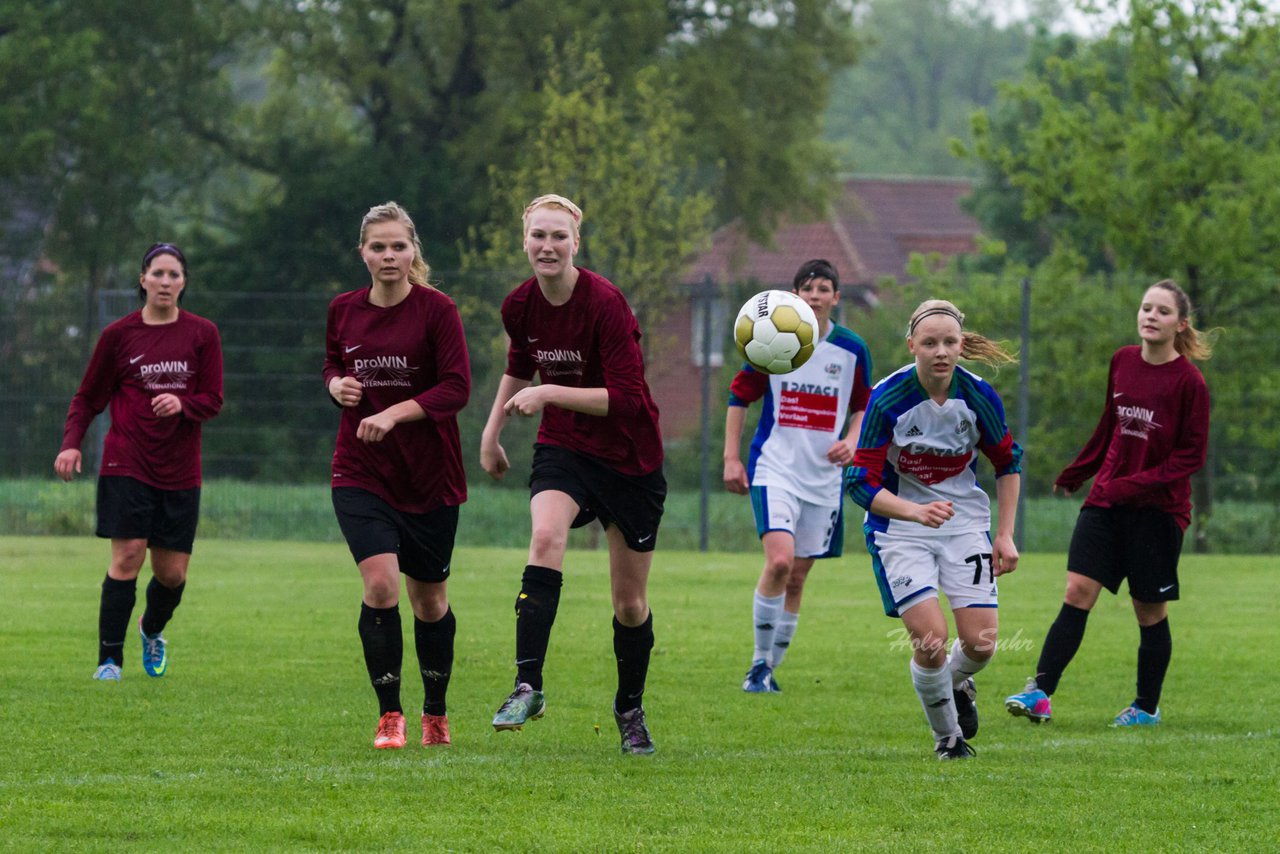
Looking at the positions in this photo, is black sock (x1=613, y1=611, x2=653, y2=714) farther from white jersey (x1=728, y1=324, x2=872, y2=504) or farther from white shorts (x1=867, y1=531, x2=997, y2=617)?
white jersey (x1=728, y1=324, x2=872, y2=504)

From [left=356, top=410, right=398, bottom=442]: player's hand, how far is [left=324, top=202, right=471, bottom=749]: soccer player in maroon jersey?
7.3 inches

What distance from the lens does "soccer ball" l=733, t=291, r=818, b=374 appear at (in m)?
8.57

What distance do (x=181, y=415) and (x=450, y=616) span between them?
8.21 feet

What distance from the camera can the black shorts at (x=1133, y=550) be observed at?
822 cm

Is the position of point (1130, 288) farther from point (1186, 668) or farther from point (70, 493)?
point (70, 493)

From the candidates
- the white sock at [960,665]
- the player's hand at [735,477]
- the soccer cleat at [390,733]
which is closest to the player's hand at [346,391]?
the soccer cleat at [390,733]

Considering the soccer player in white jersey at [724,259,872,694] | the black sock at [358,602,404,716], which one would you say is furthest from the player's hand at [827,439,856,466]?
the black sock at [358,602,404,716]

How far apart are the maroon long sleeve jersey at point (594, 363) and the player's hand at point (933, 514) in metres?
1.00

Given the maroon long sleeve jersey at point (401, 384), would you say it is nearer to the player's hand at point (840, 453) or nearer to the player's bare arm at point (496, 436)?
the player's bare arm at point (496, 436)

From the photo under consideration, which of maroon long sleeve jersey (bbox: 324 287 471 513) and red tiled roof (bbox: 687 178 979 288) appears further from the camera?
red tiled roof (bbox: 687 178 979 288)

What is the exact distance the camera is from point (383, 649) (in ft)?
22.6

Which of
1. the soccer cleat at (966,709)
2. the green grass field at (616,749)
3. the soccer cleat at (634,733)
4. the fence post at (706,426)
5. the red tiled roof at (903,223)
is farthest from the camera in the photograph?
the red tiled roof at (903,223)

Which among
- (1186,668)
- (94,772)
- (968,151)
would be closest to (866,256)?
(968,151)

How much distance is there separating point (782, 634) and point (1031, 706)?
177cm
